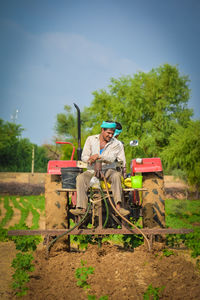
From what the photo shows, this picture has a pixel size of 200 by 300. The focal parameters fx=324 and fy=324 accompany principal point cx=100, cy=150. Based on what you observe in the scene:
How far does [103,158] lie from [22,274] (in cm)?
183

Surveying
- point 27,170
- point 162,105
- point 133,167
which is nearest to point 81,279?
point 133,167

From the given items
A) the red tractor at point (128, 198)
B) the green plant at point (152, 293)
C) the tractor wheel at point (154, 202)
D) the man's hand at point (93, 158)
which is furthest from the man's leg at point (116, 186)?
the green plant at point (152, 293)

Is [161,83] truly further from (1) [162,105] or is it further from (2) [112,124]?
(2) [112,124]

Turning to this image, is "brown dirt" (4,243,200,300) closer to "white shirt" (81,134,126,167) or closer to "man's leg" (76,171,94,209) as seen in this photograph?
"man's leg" (76,171,94,209)

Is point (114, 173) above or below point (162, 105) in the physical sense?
below

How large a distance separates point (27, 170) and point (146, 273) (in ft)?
119

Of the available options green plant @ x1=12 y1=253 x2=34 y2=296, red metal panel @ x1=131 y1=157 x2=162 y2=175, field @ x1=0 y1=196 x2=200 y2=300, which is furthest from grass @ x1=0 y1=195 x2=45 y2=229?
red metal panel @ x1=131 y1=157 x2=162 y2=175

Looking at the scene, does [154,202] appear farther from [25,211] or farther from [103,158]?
[25,211]

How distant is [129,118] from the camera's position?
2720cm

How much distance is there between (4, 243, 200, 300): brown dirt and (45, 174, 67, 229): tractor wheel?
319 millimetres

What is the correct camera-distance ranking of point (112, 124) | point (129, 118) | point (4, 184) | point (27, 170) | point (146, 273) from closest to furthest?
point (146, 273) < point (112, 124) < point (129, 118) < point (4, 184) < point (27, 170)

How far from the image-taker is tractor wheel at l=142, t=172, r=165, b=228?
4.88 meters

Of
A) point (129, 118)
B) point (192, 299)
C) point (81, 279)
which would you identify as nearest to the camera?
point (192, 299)

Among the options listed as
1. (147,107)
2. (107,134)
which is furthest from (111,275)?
(147,107)
